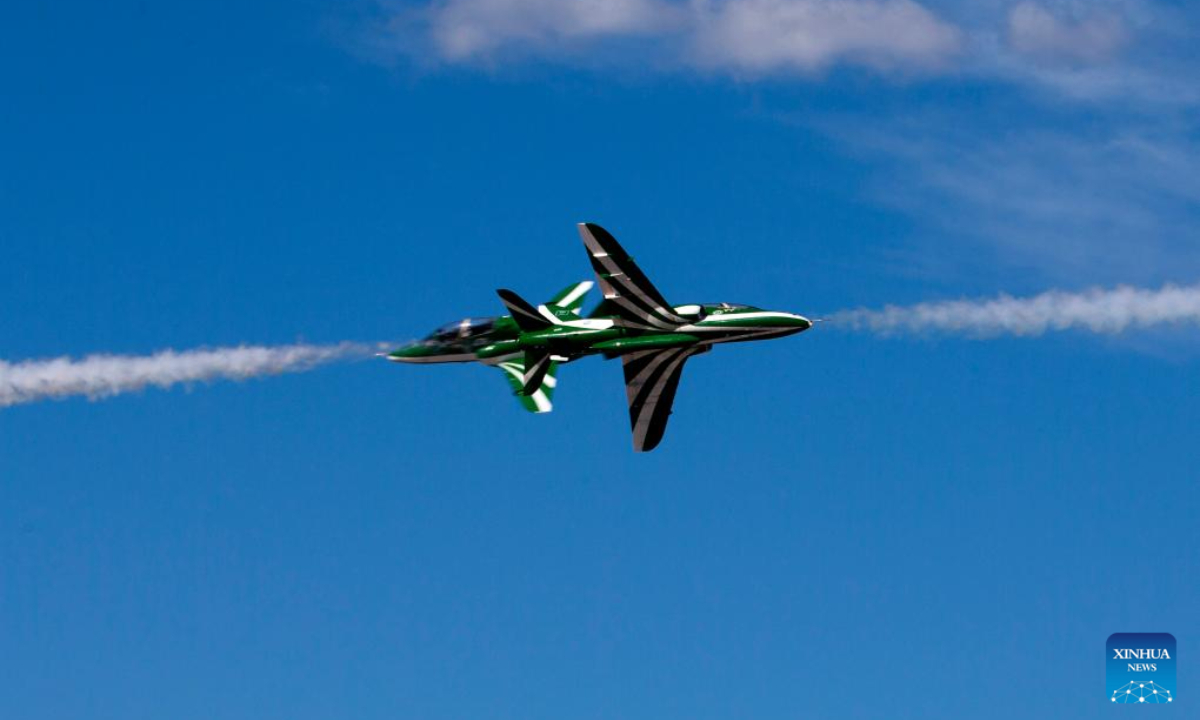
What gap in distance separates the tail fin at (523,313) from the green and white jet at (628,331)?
4 centimetres

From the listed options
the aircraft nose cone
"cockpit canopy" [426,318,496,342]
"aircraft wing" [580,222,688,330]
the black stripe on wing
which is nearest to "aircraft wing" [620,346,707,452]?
"aircraft wing" [580,222,688,330]

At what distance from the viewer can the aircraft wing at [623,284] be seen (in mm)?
117938

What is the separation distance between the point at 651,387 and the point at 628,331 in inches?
123

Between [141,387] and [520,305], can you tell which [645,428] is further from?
[141,387]

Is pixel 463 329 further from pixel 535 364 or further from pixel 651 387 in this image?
pixel 651 387

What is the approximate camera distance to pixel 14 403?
419 ft

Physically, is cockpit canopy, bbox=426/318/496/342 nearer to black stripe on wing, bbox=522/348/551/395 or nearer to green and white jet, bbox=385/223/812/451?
green and white jet, bbox=385/223/812/451

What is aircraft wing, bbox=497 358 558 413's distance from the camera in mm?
123500

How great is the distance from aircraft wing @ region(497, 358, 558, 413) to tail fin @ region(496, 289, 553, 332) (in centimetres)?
434

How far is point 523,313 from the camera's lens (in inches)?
4653

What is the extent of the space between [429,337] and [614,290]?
28.5 ft

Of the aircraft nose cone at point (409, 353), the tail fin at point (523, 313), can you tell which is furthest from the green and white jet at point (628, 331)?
the aircraft nose cone at point (409, 353)

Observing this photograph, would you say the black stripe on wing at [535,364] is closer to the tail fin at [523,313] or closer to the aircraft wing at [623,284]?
the tail fin at [523,313]

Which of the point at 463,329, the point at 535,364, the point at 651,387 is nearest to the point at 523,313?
the point at 535,364
